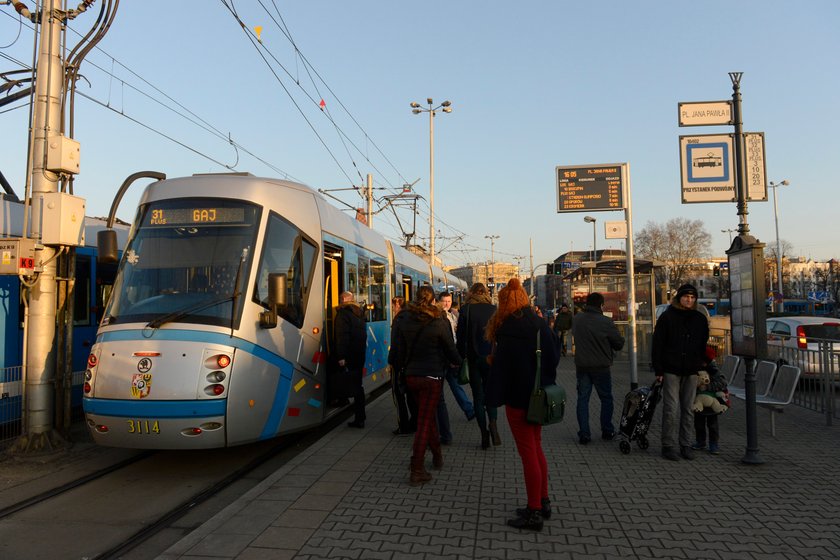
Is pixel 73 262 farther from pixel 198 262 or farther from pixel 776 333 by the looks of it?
pixel 776 333

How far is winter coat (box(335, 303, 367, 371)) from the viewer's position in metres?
7.77

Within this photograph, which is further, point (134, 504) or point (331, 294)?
point (331, 294)

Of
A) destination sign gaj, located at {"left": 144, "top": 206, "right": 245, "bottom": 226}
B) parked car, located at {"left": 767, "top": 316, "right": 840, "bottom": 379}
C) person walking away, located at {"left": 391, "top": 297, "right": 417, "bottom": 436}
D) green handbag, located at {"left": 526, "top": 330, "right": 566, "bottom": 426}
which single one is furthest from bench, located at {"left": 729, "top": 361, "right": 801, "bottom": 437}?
destination sign gaj, located at {"left": 144, "top": 206, "right": 245, "bottom": 226}

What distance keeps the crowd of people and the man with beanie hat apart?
0.4 inches

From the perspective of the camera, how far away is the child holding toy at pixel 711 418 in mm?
6668

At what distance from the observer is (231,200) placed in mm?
6707

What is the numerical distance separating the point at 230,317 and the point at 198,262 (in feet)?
2.48

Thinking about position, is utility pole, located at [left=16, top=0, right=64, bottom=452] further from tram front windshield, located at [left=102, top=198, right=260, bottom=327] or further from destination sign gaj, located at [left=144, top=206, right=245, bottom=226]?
destination sign gaj, located at [left=144, top=206, right=245, bottom=226]

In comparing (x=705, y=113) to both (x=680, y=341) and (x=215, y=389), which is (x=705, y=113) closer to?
(x=680, y=341)

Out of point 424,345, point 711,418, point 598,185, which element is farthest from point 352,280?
point 598,185

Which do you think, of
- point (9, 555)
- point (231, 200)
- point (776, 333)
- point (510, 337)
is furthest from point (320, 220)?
point (776, 333)

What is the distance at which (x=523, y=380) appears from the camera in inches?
182

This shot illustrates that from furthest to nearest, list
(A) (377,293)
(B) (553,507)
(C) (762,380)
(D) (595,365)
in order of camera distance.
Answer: (A) (377,293), (C) (762,380), (D) (595,365), (B) (553,507)

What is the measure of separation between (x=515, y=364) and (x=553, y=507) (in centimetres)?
125
